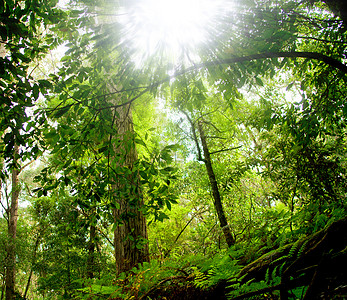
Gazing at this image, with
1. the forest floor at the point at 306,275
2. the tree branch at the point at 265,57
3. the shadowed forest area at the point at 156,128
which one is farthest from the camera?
the tree branch at the point at 265,57

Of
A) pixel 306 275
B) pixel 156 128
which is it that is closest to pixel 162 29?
pixel 156 128

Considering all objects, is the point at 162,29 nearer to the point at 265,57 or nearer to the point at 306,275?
the point at 265,57

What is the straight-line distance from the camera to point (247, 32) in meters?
1.87

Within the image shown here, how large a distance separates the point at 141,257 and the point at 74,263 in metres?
4.15

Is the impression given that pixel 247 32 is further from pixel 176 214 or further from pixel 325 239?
pixel 176 214

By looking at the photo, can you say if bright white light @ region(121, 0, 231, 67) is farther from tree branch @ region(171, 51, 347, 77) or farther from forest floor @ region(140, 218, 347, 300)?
forest floor @ region(140, 218, 347, 300)

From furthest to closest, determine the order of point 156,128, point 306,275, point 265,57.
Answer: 1. point 156,128
2. point 265,57
3. point 306,275

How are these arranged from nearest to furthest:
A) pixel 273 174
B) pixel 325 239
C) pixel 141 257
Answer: pixel 325 239 → pixel 141 257 → pixel 273 174

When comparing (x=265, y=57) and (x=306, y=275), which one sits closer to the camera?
(x=306, y=275)

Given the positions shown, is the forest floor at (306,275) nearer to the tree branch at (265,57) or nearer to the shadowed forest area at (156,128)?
the shadowed forest area at (156,128)

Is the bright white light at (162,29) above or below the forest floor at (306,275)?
above

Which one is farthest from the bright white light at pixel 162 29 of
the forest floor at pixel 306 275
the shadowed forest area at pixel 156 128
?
the forest floor at pixel 306 275

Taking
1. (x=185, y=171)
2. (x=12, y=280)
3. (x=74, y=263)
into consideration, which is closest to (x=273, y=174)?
(x=185, y=171)

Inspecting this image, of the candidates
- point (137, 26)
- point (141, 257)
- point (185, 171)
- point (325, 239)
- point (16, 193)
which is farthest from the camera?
point (16, 193)
